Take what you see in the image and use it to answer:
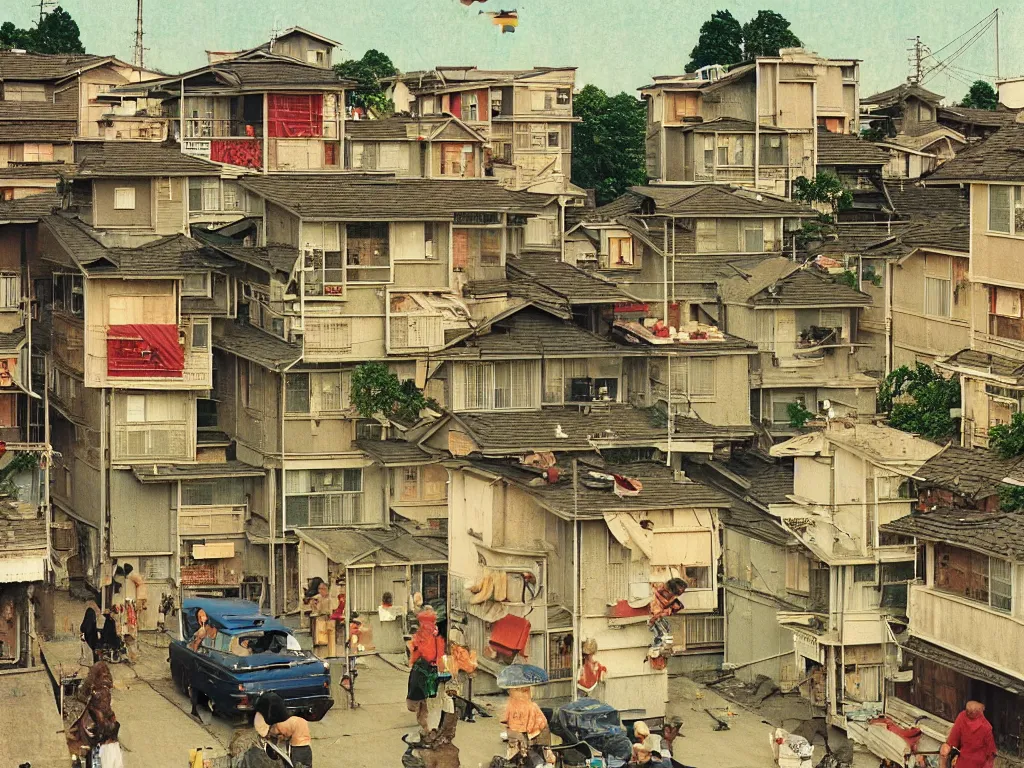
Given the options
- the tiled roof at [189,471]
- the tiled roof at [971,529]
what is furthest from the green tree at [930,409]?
the tiled roof at [189,471]

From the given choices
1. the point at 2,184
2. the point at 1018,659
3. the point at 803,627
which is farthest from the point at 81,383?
the point at 1018,659

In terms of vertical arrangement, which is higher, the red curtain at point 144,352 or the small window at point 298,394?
the red curtain at point 144,352

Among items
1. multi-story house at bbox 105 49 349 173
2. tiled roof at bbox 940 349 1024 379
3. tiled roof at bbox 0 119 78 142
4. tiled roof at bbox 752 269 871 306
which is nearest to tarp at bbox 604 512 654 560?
tiled roof at bbox 940 349 1024 379

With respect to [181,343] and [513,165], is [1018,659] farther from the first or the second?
[513,165]

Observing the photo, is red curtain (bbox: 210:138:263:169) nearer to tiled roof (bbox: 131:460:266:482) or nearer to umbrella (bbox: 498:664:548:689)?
tiled roof (bbox: 131:460:266:482)

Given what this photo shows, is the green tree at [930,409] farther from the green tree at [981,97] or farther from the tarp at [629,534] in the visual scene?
the green tree at [981,97]

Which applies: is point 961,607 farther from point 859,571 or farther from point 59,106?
point 59,106

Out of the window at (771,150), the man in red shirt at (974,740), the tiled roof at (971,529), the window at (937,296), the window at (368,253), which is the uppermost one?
the window at (771,150)
